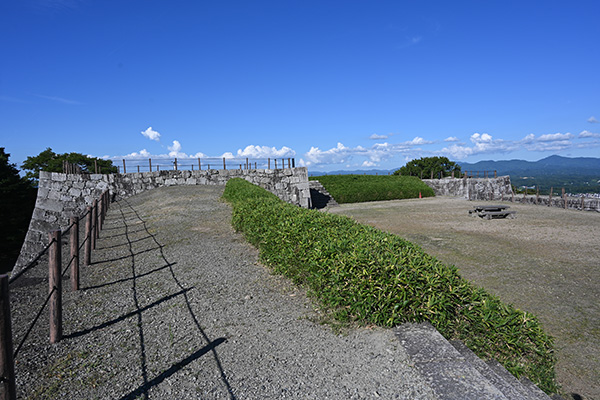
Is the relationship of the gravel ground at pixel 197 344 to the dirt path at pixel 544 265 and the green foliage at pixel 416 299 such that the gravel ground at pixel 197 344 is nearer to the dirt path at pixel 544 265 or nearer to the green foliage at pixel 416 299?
the green foliage at pixel 416 299

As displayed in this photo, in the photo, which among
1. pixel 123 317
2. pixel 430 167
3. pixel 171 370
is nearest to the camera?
pixel 171 370

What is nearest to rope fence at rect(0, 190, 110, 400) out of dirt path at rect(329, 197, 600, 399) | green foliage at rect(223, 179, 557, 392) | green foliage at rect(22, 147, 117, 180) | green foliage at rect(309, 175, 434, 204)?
green foliage at rect(223, 179, 557, 392)

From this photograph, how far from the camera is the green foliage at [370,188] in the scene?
28.9m

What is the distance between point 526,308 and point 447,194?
29645 millimetres

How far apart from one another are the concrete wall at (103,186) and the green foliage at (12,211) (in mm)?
8997

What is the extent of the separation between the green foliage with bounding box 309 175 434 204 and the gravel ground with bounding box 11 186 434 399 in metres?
21.9

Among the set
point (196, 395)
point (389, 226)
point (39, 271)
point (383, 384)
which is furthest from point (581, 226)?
point (39, 271)

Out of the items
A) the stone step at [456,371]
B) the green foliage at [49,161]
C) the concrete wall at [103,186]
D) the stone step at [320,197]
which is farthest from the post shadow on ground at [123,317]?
the green foliage at [49,161]

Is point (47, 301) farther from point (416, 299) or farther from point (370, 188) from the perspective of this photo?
point (370, 188)

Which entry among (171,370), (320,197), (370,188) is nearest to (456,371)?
(171,370)

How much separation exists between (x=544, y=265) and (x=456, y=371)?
297 inches

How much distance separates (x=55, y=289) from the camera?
14.7ft

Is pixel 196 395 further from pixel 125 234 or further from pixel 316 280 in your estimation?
pixel 125 234

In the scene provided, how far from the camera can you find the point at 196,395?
10.5 feet
